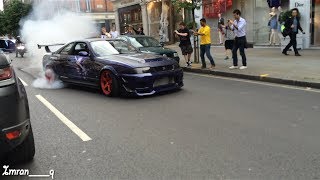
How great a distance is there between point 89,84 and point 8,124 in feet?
19.9

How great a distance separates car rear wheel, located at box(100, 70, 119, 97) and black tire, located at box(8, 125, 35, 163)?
14.3 ft

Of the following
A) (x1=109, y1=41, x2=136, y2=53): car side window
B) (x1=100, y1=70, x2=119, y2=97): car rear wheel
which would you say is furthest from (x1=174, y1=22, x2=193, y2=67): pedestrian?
(x1=100, y1=70, x2=119, y2=97): car rear wheel

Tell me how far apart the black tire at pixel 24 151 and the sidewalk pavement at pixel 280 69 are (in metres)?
6.70

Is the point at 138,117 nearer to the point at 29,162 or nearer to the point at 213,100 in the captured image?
the point at 213,100

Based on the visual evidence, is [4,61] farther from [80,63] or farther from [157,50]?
[157,50]

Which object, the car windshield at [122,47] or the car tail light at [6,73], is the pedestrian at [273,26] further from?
the car tail light at [6,73]

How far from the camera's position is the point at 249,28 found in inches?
807

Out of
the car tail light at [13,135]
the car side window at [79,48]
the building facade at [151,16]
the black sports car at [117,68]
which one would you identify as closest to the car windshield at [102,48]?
the black sports car at [117,68]

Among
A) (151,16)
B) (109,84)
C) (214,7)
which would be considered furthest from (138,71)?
(151,16)

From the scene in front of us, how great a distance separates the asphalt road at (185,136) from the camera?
460 cm

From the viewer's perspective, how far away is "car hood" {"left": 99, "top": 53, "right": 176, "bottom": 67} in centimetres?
913

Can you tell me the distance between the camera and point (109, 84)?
9398mm

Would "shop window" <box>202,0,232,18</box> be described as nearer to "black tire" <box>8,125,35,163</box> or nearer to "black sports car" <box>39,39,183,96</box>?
"black sports car" <box>39,39,183,96</box>

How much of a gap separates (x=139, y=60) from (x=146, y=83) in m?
0.62
